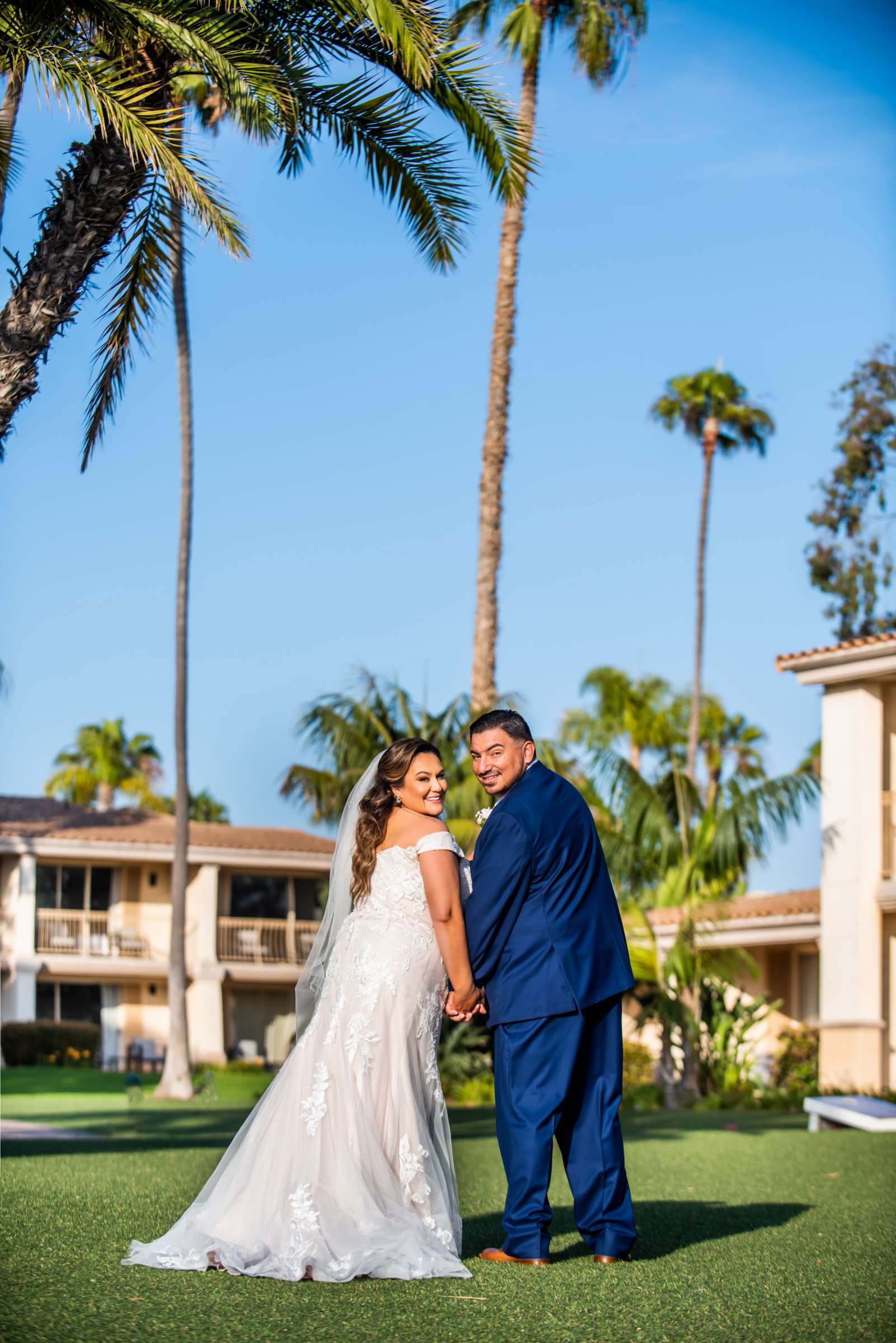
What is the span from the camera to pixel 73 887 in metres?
38.8

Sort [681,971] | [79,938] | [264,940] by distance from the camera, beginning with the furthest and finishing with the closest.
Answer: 1. [264,940]
2. [79,938]
3. [681,971]

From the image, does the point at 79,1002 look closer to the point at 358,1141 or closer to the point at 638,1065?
the point at 638,1065

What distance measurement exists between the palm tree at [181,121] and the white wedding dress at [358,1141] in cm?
427

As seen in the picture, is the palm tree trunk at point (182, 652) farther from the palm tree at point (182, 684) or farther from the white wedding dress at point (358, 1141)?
the white wedding dress at point (358, 1141)

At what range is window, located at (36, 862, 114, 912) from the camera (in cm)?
3850

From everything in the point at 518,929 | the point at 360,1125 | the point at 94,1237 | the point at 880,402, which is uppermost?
the point at 880,402

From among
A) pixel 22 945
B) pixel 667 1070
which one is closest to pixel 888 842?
pixel 667 1070

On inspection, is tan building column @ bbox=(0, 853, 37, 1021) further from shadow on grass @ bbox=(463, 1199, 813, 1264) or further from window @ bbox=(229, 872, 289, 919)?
shadow on grass @ bbox=(463, 1199, 813, 1264)

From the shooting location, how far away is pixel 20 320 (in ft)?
28.6

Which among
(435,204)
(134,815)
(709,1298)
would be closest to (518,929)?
(709,1298)

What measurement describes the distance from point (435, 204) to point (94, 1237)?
795 centimetres

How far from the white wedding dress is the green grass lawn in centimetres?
15

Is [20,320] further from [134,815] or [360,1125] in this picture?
[134,815]

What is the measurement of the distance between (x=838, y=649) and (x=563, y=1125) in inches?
636
